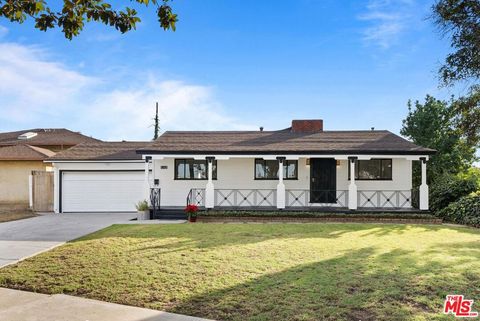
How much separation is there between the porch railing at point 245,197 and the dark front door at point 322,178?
6.22 feet

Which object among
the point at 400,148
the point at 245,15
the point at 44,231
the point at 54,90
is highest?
the point at 245,15

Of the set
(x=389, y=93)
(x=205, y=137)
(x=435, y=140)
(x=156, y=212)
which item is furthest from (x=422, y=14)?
(x=156, y=212)

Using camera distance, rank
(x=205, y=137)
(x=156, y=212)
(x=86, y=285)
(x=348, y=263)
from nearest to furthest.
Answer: (x=86, y=285)
(x=348, y=263)
(x=156, y=212)
(x=205, y=137)

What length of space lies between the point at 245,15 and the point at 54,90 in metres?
11.6

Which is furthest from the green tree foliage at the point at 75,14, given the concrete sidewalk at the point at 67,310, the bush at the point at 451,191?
the bush at the point at 451,191

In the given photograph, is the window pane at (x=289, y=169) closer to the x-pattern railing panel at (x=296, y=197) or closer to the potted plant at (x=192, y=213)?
the x-pattern railing panel at (x=296, y=197)

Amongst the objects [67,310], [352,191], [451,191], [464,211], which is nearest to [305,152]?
[352,191]

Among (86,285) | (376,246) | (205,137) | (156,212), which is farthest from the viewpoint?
(205,137)

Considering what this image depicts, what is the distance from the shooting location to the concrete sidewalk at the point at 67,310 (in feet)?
14.4

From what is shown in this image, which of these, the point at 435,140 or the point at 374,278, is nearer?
the point at 374,278

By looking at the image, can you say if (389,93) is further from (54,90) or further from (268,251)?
(54,90)

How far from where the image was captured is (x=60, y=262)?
7148 millimetres

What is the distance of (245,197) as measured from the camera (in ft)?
53.0

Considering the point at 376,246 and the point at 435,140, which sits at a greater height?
the point at 435,140
